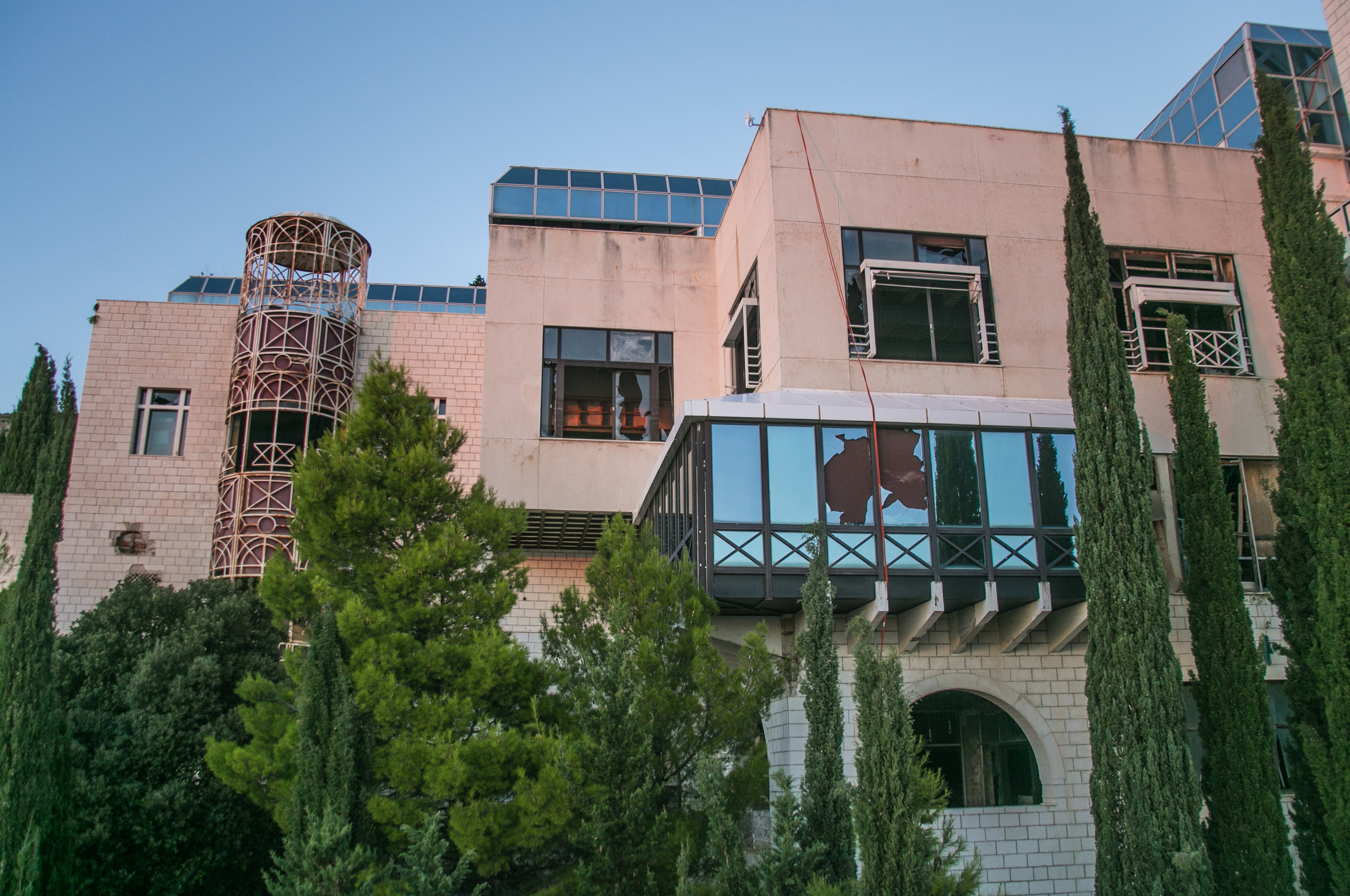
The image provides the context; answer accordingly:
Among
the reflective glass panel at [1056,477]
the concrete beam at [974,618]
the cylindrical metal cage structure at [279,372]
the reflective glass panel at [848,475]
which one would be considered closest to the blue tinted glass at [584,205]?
the cylindrical metal cage structure at [279,372]

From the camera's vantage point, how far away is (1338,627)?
428 inches

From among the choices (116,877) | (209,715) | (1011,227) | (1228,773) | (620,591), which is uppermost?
(1011,227)

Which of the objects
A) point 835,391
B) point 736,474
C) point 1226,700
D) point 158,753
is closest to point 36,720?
point 158,753

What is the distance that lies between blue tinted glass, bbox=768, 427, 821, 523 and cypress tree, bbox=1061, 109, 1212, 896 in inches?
127

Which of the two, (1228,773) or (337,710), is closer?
(337,710)

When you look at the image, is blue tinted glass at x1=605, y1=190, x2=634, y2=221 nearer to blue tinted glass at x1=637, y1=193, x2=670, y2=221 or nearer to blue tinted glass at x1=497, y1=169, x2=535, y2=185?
blue tinted glass at x1=637, y1=193, x2=670, y2=221

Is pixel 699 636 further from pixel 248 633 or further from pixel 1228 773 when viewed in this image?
pixel 248 633

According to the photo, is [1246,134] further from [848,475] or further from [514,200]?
[514,200]

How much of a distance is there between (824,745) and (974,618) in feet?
16.1

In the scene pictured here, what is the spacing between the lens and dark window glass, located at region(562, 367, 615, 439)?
682 inches

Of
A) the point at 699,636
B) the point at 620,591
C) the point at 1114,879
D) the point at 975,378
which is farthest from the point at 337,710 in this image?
the point at 975,378

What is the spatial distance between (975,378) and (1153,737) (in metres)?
6.27

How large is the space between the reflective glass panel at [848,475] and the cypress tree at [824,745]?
10.0 feet

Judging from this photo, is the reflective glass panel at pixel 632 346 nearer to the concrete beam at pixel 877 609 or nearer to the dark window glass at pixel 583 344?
the dark window glass at pixel 583 344
